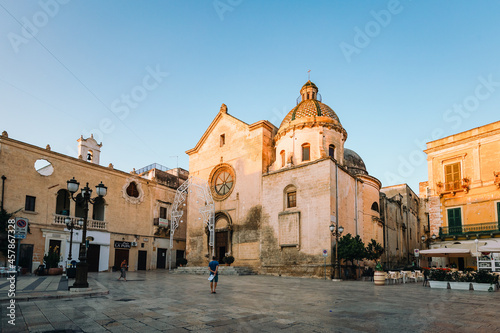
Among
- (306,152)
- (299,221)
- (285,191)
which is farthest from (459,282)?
(306,152)

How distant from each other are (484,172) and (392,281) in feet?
40.0

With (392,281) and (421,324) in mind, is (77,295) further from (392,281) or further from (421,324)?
(392,281)

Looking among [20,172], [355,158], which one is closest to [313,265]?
[355,158]

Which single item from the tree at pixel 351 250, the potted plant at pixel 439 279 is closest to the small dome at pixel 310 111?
the tree at pixel 351 250

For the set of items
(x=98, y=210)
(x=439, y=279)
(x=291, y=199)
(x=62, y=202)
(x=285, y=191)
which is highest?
(x=285, y=191)

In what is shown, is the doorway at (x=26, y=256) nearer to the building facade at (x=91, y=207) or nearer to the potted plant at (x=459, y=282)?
the building facade at (x=91, y=207)

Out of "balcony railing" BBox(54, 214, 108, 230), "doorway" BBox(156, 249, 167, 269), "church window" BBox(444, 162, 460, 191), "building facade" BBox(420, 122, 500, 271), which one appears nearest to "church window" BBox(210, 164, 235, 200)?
"doorway" BBox(156, 249, 167, 269)

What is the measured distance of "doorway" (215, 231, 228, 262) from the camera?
3094cm

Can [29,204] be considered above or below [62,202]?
below

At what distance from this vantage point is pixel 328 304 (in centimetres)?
1007

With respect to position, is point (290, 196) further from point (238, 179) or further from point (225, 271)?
point (225, 271)

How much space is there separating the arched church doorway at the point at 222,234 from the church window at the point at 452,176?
58.3 feet

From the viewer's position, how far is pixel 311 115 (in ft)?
95.5

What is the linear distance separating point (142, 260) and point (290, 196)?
16.0 metres
